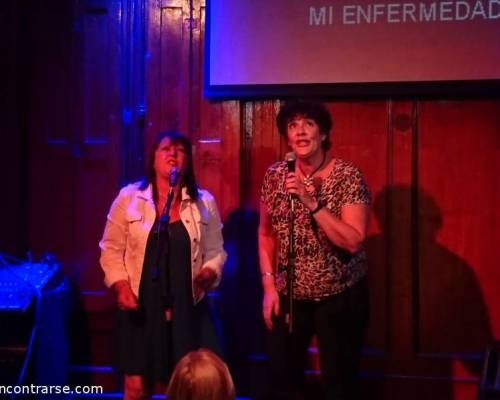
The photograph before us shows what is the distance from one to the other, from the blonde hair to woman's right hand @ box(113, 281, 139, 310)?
146 centimetres

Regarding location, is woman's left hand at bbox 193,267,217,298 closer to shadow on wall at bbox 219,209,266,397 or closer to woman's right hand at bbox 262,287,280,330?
woman's right hand at bbox 262,287,280,330


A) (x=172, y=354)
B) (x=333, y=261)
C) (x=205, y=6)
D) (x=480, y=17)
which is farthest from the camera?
(x=205, y=6)

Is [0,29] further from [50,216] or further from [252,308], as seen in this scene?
[252,308]

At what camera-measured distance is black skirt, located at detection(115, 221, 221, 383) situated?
3182mm

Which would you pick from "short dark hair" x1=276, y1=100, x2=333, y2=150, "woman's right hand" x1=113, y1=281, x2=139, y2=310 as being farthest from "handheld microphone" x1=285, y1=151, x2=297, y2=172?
"woman's right hand" x1=113, y1=281, x2=139, y2=310

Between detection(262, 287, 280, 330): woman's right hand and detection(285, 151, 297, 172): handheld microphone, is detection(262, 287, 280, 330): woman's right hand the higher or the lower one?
the lower one

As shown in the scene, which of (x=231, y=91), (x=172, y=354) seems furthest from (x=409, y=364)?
(x=231, y=91)

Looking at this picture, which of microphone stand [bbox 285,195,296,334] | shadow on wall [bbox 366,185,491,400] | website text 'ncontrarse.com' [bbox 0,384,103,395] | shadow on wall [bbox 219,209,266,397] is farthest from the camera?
shadow on wall [bbox 219,209,266,397]

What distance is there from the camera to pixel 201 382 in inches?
65.4

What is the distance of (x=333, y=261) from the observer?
291 cm

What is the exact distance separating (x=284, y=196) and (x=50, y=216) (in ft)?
6.09

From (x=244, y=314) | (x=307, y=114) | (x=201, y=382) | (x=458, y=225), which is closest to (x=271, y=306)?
(x=307, y=114)

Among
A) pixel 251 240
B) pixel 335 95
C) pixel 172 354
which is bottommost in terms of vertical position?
pixel 172 354

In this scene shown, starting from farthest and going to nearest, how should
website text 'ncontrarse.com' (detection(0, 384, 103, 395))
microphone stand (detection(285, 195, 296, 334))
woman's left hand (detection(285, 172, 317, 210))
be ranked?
website text 'ncontrarse.com' (detection(0, 384, 103, 395))
microphone stand (detection(285, 195, 296, 334))
woman's left hand (detection(285, 172, 317, 210))
